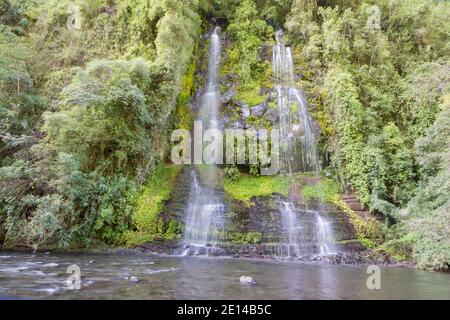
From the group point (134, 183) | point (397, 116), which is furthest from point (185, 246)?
point (397, 116)

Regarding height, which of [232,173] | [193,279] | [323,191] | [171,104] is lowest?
[193,279]

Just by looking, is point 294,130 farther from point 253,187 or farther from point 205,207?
point 205,207

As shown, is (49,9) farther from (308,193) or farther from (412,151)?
(412,151)

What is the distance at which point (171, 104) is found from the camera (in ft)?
54.0

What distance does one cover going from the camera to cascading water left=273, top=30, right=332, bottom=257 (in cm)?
1346

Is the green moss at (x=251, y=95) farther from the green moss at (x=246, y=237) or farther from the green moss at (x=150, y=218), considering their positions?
the green moss at (x=246, y=237)

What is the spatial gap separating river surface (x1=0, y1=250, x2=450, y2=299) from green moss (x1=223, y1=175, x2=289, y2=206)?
3763 mm

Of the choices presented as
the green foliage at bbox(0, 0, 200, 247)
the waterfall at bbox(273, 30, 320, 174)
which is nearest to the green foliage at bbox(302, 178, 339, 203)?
the waterfall at bbox(273, 30, 320, 174)

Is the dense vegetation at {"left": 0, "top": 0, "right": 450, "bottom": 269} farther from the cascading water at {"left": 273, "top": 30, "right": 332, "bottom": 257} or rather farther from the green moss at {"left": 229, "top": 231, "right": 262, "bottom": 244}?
the green moss at {"left": 229, "top": 231, "right": 262, "bottom": 244}

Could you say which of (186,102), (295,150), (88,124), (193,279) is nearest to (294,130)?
(295,150)

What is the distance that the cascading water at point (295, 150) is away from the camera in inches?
530

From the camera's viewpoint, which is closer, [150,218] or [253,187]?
[150,218]

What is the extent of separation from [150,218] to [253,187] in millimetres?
4753
